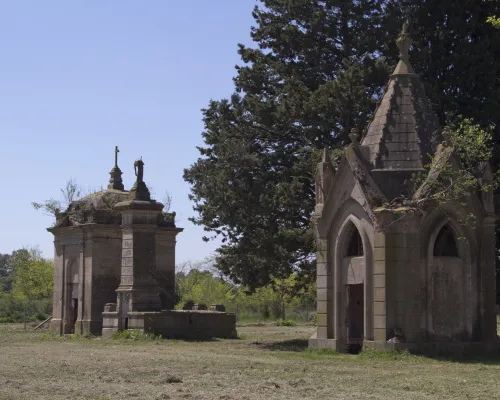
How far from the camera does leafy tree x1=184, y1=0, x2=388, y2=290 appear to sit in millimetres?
27766

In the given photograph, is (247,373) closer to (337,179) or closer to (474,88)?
(337,179)

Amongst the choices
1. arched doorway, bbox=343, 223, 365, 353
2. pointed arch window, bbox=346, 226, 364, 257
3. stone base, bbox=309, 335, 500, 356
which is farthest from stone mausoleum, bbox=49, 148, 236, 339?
stone base, bbox=309, 335, 500, 356

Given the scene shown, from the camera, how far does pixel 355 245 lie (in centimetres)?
2352

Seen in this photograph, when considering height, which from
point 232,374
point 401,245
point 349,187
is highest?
point 349,187

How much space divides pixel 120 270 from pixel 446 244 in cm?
1613

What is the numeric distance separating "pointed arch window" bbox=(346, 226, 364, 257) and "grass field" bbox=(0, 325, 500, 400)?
2.72 m

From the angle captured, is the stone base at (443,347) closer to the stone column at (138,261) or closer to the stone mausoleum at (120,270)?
the stone mausoleum at (120,270)

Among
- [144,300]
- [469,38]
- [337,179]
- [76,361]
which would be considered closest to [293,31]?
[469,38]

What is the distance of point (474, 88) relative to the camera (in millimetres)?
28531

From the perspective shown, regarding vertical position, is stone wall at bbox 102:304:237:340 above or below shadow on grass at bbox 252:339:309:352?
above

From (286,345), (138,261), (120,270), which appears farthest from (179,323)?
(120,270)

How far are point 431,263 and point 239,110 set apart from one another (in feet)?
35.5

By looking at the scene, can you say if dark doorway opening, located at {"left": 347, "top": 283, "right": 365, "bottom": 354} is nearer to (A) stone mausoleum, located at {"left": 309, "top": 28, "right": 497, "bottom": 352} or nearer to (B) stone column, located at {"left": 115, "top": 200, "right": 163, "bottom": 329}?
(A) stone mausoleum, located at {"left": 309, "top": 28, "right": 497, "bottom": 352}

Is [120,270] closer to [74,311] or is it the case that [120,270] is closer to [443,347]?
[74,311]
